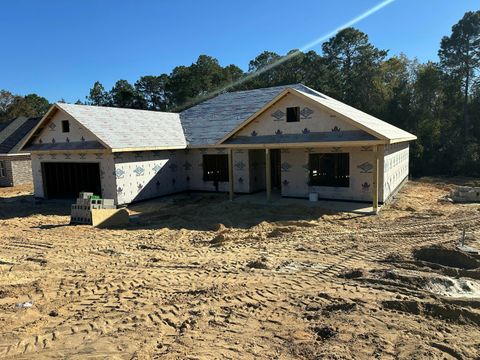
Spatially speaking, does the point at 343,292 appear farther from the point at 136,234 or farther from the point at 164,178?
the point at 164,178

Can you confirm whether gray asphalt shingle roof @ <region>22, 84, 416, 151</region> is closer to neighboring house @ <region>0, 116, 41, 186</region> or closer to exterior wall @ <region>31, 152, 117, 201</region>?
exterior wall @ <region>31, 152, 117, 201</region>

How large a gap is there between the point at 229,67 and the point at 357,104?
21519 mm

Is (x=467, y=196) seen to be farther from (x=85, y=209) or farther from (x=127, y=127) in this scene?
(x=127, y=127)

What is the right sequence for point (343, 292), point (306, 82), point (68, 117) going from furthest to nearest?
point (306, 82), point (68, 117), point (343, 292)

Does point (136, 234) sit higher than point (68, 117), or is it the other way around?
point (68, 117)

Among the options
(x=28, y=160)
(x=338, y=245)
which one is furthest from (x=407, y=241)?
(x=28, y=160)

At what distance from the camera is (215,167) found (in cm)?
1986

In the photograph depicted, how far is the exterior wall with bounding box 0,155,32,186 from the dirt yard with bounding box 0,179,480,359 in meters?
18.1

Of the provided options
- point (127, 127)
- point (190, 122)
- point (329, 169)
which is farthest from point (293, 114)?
point (190, 122)

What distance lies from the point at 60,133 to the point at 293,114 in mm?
11348

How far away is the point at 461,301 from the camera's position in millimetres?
5840

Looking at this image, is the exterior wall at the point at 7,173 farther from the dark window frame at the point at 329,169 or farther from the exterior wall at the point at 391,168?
the exterior wall at the point at 391,168

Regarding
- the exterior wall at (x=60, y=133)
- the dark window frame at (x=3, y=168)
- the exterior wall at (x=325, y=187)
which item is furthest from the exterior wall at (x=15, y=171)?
the exterior wall at (x=325, y=187)

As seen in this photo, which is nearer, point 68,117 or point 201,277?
→ point 201,277
